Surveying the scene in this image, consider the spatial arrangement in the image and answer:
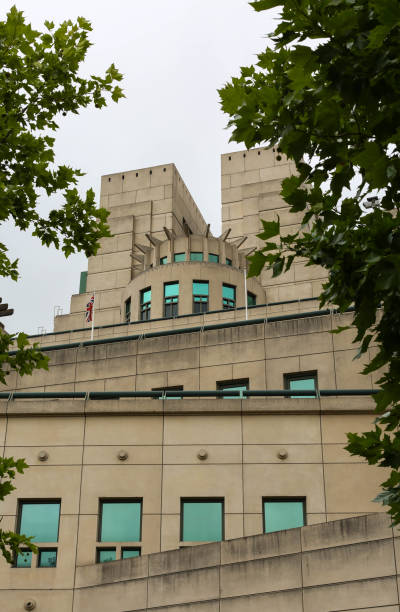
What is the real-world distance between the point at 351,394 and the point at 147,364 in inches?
435

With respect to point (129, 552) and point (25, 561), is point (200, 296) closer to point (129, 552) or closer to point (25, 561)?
point (129, 552)

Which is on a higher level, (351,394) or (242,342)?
(242,342)

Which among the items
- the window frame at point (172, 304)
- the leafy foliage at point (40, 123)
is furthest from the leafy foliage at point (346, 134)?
the window frame at point (172, 304)

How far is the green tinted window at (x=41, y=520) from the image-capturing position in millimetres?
20812

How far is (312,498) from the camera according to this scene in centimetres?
2102

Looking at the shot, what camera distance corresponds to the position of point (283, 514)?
21156 millimetres

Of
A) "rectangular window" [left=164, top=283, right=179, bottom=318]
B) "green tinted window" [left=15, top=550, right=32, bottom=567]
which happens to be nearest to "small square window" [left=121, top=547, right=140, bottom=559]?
"green tinted window" [left=15, top=550, right=32, bottom=567]

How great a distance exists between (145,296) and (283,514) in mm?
25796

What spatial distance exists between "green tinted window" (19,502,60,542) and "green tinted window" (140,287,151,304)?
24.5 meters

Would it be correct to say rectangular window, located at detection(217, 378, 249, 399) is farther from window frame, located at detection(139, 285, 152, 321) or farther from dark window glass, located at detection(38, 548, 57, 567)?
window frame, located at detection(139, 285, 152, 321)

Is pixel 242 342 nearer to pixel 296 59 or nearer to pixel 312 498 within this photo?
pixel 312 498

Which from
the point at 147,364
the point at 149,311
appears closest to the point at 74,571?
the point at 147,364

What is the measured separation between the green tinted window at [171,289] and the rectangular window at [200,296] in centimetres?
102

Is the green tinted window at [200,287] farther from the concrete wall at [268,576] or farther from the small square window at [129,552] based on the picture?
the concrete wall at [268,576]
